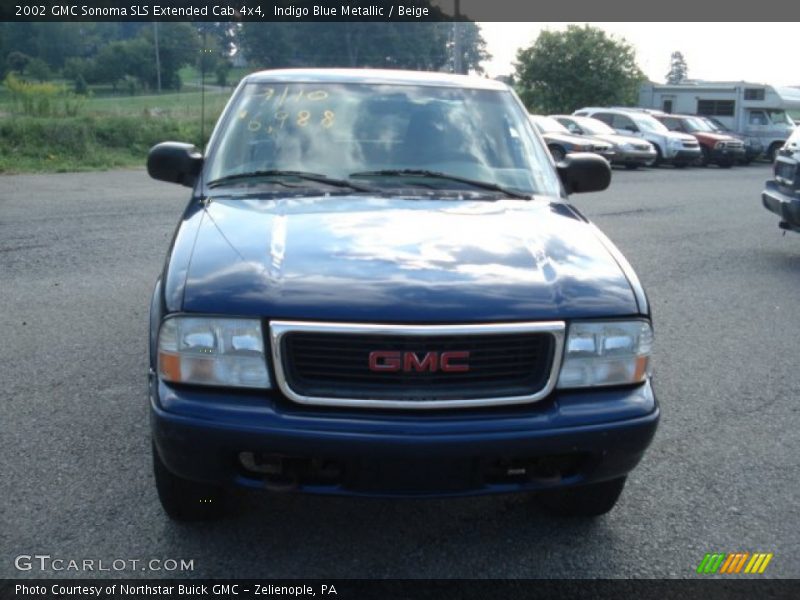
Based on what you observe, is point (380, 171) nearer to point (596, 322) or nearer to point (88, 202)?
point (596, 322)

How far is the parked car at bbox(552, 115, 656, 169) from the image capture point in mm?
24828

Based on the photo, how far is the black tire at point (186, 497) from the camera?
3.13 metres

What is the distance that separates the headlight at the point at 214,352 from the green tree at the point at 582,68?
38.8 metres

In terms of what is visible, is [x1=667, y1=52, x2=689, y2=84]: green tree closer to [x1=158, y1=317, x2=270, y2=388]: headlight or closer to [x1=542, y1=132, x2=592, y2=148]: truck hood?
[x1=542, y1=132, x2=592, y2=148]: truck hood

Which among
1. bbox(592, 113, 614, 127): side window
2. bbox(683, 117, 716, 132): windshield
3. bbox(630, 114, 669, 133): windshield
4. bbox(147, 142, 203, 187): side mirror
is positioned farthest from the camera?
bbox(683, 117, 716, 132): windshield

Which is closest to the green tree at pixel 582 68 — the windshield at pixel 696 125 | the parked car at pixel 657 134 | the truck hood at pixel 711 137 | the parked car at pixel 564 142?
the windshield at pixel 696 125

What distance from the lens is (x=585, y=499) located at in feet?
11.1

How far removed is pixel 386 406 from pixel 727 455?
85.3 inches

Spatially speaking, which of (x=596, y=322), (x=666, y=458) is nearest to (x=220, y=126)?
(x=596, y=322)

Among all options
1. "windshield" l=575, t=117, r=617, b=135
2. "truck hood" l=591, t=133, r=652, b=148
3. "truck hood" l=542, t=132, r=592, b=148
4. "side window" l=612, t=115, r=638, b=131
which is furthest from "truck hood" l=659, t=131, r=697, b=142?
"truck hood" l=542, t=132, r=592, b=148

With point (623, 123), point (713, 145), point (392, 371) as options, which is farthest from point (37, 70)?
point (392, 371)

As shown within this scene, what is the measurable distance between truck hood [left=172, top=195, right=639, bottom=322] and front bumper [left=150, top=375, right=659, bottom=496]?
0.95 ft

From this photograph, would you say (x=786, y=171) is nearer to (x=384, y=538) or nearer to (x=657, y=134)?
(x=384, y=538)

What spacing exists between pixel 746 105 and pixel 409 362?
33.7m
